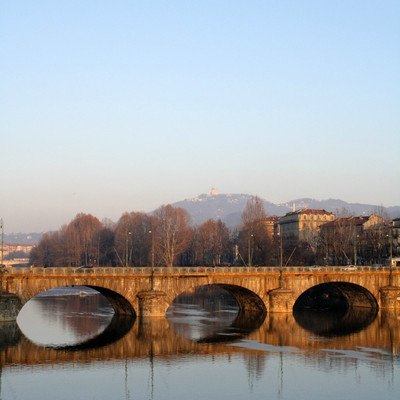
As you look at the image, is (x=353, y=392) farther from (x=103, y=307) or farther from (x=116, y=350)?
(x=103, y=307)

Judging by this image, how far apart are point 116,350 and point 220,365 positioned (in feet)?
34.4

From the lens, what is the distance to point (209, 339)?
62812 millimetres

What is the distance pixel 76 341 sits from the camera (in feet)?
201

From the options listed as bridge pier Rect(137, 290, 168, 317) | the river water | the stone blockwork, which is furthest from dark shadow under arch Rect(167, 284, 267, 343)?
the stone blockwork

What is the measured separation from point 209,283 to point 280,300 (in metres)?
9.74

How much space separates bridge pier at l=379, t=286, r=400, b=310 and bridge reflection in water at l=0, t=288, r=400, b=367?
224 inches

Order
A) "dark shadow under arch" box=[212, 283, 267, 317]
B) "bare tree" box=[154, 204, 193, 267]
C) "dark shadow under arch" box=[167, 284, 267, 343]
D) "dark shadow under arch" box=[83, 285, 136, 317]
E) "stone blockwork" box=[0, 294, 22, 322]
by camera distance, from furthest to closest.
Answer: "bare tree" box=[154, 204, 193, 267]
"dark shadow under arch" box=[212, 283, 267, 317]
"dark shadow under arch" box=[83, 285, 136, 317]
"stone blockwork" box=[0, 294, 22, 322]
"dark shadow under arch" box=[167, 284, 267, 343]

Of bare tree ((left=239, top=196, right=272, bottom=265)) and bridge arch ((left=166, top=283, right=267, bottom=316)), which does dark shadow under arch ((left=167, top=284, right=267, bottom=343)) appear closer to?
bridge arch ((left=166, top=283, right=267, bottom=316))

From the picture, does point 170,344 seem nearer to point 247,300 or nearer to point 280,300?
point 280,300

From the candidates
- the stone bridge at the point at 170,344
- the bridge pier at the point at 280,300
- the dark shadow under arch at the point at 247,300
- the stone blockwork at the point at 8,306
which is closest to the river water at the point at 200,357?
the stone bridge at the point at 170,344

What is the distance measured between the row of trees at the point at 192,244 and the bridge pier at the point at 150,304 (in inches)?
919

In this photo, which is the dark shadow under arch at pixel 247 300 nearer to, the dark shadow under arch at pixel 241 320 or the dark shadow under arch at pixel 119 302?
the dark shadow under arch at pixel 241 320

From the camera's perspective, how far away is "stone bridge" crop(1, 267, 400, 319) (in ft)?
222

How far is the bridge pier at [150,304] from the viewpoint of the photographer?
72.2 meters
